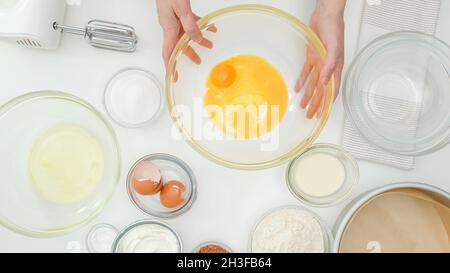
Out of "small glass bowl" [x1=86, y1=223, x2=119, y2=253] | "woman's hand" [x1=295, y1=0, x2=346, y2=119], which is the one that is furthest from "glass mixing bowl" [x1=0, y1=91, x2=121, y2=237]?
"woman's hand" [x1=295, y1=0, x2=346, y2=119]

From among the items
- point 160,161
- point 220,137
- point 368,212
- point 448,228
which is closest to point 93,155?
point 160,161

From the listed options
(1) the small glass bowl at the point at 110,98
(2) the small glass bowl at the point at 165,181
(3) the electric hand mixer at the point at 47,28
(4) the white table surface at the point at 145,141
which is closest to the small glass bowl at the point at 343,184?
(4) the white table surface at the point at 145,141

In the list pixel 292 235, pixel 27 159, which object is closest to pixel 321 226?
pixel 292 235

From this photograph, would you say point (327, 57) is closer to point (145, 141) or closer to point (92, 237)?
point (145, 141)

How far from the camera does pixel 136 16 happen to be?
97 cm

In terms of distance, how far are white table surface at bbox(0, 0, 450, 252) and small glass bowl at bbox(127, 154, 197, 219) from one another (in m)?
0.02

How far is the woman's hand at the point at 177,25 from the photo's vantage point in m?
0.88

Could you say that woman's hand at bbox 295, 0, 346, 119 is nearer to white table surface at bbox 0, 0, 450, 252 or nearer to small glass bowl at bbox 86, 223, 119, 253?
white table surface at bbox 0, 0, 450, 252

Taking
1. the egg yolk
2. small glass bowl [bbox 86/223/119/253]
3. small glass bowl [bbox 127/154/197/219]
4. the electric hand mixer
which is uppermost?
the electric hand mixer

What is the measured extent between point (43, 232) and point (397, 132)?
2.55 ft

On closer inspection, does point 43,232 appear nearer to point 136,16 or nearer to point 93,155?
point 93,155

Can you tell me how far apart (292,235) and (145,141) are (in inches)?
14.6

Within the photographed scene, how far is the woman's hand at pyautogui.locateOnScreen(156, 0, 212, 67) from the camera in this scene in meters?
0.88

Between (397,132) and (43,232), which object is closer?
(43,232)
